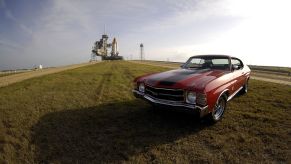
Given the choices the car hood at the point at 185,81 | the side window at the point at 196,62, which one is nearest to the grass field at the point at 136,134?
the car hood at the point at 185,81

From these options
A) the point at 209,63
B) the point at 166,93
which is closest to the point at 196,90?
the point at 166,93

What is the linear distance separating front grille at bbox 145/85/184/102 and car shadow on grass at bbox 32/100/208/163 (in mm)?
420

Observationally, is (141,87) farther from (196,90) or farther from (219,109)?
(219,109)

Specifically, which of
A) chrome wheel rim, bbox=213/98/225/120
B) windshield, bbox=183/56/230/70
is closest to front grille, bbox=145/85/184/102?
chrome wheel rim, bbox=213/98/225/120

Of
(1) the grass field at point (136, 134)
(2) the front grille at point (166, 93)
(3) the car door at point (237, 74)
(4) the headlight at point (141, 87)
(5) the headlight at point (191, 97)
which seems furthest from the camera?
(3) the car door at point (237, 74)

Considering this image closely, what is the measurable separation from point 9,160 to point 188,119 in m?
3.83

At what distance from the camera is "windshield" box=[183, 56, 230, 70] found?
245 inches

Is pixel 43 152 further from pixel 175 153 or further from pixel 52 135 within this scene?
pixel 175 153

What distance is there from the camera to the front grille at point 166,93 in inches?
179

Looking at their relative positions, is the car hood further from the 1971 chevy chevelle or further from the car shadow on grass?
the car shadow on grass

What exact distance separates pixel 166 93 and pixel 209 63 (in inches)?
92.9

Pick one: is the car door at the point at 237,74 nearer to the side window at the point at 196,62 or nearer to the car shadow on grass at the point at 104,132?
the side window at the point at 196,62

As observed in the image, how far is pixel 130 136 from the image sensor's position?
4.54 meters

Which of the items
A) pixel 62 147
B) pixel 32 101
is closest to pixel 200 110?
pixel 62 147
